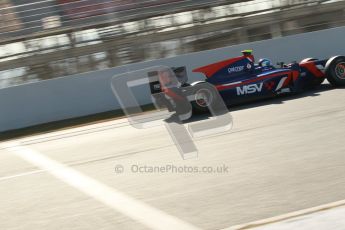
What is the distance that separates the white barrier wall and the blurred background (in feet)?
2.87

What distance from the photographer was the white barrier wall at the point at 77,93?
1207 centimetres

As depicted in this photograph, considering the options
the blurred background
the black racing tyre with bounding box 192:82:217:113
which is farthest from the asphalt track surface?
the blurred background

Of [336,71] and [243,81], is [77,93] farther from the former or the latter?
[336,71]

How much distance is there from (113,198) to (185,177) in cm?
87

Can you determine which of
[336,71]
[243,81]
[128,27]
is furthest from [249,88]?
[128,27]

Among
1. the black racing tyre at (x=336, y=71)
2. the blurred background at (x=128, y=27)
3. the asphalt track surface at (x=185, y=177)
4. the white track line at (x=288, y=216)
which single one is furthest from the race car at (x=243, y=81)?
the white track line at (x=288, y=216)

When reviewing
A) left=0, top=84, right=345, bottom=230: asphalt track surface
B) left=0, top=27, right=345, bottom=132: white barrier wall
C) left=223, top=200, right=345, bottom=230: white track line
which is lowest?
left=0, top=27, right=345, bottom=132: white barrier wall

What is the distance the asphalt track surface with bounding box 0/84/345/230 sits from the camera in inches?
177

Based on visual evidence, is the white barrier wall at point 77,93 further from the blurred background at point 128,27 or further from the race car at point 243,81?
the race car at point 243,81

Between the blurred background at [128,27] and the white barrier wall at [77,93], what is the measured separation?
87 cm

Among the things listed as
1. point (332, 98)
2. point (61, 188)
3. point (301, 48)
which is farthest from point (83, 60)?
point (61, 188)

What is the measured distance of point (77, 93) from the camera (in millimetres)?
12477

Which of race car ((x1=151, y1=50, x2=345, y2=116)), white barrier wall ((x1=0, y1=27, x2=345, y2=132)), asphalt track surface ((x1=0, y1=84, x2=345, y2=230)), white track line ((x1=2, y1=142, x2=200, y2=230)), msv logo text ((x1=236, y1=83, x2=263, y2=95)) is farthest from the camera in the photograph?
white barrier wall ((x1=0, y1=27, x2=345, y2=132))

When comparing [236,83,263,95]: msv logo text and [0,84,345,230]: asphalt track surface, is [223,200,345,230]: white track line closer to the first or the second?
[0,84,345,230]: asphalt track surface
